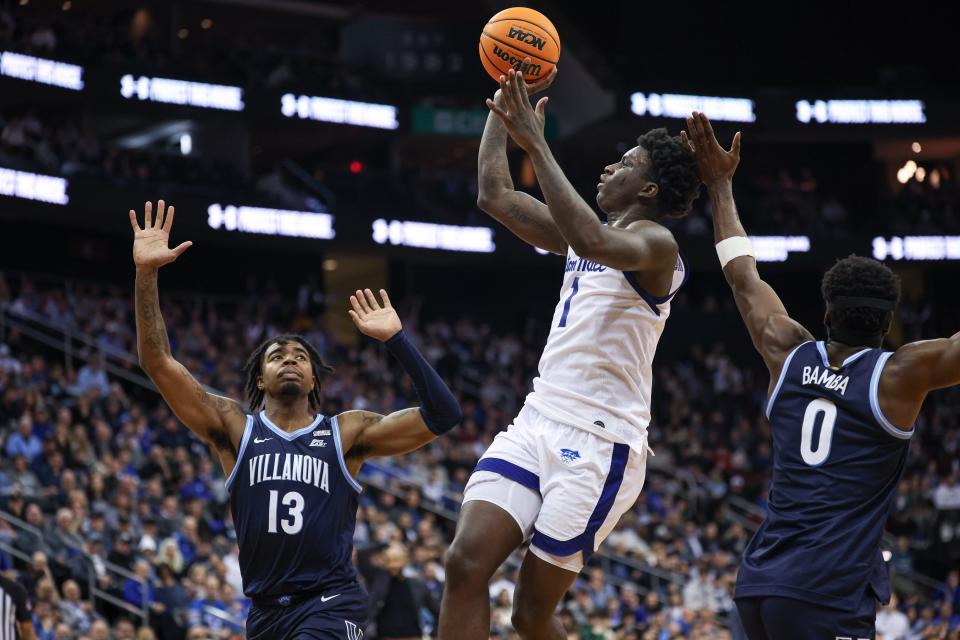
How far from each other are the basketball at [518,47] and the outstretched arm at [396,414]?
1.21 metres

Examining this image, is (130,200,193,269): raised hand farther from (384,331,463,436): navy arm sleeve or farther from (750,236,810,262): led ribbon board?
(750,236,810,262): led ribbon board

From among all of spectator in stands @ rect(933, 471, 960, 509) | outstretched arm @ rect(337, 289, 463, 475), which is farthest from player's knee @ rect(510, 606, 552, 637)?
spectator in stands @ rect(933, 471, 960, 509)

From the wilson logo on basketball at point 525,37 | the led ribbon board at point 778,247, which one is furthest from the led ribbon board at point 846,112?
the wilson logo on basketball at point 525,37

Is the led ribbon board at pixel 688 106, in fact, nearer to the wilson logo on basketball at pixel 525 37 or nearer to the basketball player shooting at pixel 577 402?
the wilson logo on basketball at pixel 525 37

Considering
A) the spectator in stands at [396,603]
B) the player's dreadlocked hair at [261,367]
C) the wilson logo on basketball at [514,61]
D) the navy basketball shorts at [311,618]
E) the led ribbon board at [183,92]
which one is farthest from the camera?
the led ribbon board at [183,92]

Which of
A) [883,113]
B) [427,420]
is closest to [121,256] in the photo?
[883,113]

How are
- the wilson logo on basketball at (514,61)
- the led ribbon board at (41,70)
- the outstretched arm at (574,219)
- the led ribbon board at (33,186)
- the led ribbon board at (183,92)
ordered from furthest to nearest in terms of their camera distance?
the led ribbon board at (183,92) < the led ribbon board at (41,70) < the led ribbon board at (33,186) < the wilson logo on basketball at (514,61) < the outstretched arm at (574,219)

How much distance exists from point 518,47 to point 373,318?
1429 millimetres

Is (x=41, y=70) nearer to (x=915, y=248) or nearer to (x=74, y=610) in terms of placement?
(x=74, y=610)

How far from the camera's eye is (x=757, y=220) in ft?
100

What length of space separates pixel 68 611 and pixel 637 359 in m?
8.88

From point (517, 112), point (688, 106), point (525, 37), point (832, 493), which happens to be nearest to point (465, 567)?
point (832, 493)

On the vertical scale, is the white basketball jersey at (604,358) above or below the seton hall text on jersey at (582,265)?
below

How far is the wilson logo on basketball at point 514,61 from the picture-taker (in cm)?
597
